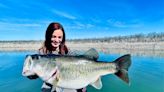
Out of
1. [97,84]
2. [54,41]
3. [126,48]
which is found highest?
[54,41]

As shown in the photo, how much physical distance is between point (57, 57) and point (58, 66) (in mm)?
95

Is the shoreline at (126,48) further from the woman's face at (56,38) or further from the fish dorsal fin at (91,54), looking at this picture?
the fish dorsal fin at (91,54)

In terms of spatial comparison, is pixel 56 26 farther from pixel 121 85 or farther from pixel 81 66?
pixel 121 85

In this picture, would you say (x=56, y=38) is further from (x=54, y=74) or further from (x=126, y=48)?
(x=126, y=48)

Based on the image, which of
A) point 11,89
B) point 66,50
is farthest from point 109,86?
point 66,50

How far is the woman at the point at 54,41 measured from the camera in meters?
3.53

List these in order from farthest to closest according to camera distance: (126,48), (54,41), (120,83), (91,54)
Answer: (126,48) < (120,83) < (54,41) < (91,54)

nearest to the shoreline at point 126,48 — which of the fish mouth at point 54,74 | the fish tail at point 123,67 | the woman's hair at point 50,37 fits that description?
the woman's hair at point 50,37

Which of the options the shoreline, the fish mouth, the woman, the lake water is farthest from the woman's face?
the shoreline

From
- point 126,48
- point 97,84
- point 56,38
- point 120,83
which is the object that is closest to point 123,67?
point 97,84

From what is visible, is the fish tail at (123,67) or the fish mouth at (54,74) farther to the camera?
the fish tail at (123,67)

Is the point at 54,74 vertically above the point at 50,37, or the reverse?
the point at 50,37

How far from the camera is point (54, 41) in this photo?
352 cm

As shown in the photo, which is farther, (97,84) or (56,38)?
(56,38)
